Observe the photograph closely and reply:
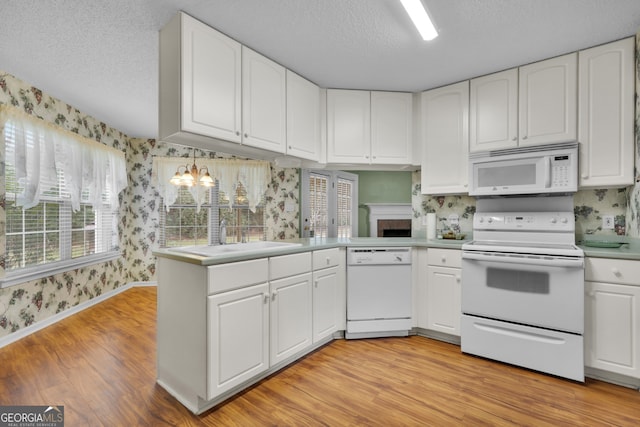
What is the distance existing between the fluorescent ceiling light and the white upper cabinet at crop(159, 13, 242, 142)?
1.17 meters

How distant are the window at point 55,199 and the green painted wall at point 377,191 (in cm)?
415

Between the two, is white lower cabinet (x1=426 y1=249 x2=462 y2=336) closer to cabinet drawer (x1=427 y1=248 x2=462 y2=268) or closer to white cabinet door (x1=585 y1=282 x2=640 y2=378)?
cabinet drawer (x1=427 y1=248 x2=462 y2=268)

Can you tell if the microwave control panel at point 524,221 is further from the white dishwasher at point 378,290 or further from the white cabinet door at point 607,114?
the white dishwasher at point 378,290

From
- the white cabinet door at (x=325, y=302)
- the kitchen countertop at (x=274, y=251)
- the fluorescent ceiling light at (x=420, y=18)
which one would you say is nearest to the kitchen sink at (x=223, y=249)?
the kitchen countertop at (x=274, y=251)

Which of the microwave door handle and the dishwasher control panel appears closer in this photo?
the microwave door handle

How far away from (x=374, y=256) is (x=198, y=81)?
188 cm

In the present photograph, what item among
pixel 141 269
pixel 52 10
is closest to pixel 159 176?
pixel 141 269

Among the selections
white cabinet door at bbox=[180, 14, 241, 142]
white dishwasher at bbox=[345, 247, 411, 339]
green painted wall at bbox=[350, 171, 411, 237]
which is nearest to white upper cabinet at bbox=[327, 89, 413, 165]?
white dishwasher at bbox=[345, 247, 411, 339]

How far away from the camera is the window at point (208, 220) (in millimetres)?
4730

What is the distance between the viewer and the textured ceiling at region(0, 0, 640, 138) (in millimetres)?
1835

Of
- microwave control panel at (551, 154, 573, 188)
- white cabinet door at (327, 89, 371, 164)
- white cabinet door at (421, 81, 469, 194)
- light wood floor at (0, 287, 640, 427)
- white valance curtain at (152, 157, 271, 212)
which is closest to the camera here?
light wood floor at (0, 287, 640, 427)

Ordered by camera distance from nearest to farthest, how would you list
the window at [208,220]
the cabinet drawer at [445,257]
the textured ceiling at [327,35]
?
the textured ceiling at [327,35] → the cabinet drawer at [445,257] → the window at [208,220]

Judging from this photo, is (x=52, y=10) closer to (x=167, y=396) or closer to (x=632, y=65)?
(x=167, y=396)

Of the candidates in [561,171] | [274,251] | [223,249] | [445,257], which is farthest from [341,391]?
[561,171]
